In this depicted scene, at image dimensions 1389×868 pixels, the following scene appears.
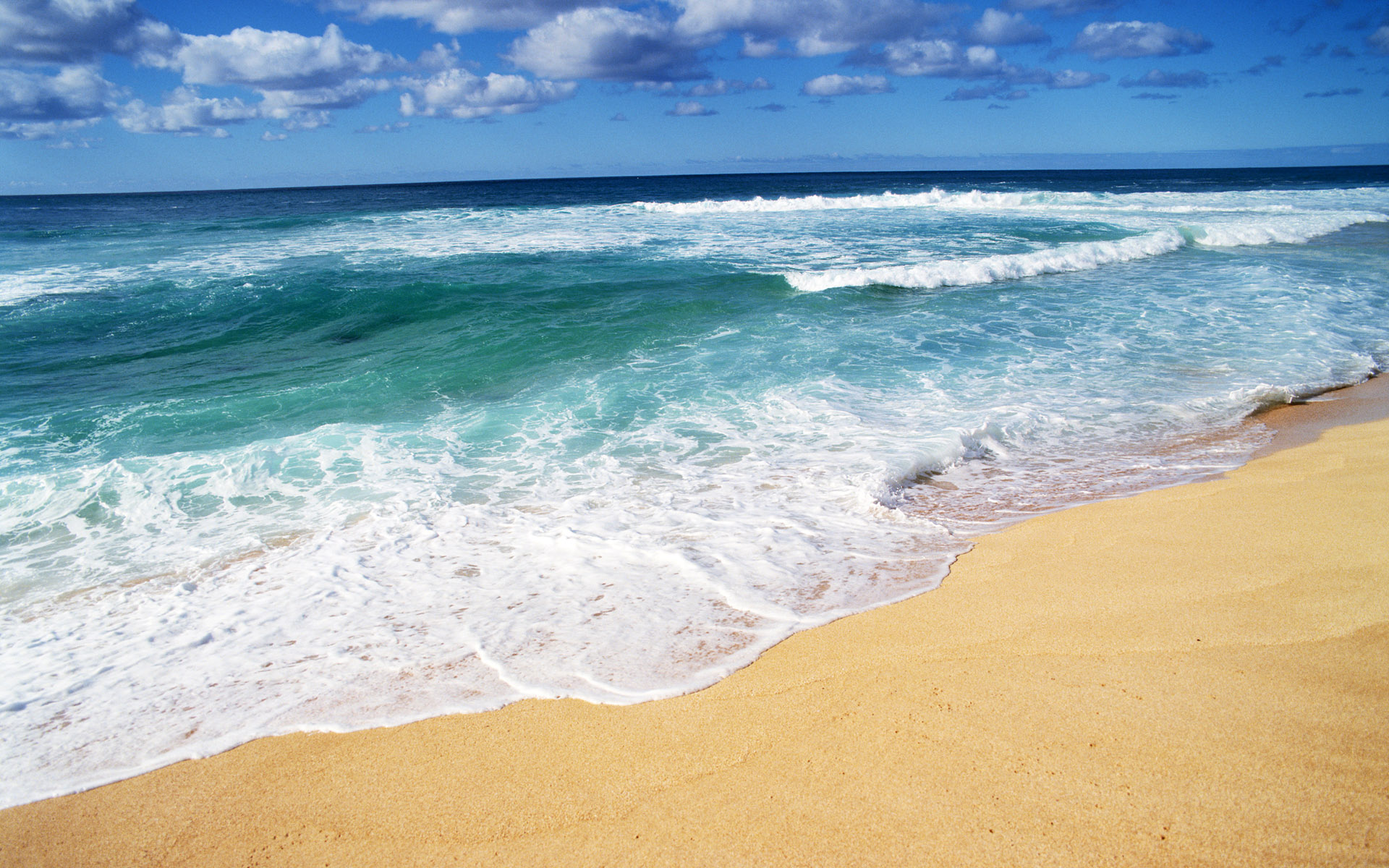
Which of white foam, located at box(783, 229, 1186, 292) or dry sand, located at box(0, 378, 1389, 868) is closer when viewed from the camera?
dry sand, located at box(0, 378, 1389, 868)

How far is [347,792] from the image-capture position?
2570mm

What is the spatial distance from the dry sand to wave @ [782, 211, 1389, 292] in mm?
11551

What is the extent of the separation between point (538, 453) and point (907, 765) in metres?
4.72

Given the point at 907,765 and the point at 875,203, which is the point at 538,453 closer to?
the point at 907,765

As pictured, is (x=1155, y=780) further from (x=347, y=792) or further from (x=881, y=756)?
(x=347, y=792)

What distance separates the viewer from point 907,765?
8.03ft

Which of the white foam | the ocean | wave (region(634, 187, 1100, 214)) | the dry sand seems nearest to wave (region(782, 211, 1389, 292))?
the white foam

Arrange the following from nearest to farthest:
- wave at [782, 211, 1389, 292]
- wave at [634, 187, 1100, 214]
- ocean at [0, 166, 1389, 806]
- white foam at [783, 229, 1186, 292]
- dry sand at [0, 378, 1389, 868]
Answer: dry sand at [0, 378, 1389, 868] → ocean at [0, 166, 1389, 806] → white foam at [783, 229, 1186, 292] → wave at [782, 211, 1389, 292] → wave at [634, 187, 1100, 214]

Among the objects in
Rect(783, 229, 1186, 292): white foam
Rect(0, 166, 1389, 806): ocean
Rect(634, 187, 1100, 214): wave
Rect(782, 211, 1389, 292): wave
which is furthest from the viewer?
Rect(634, 187, 1100, 214): wave

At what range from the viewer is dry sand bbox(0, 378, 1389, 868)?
7.06 ft

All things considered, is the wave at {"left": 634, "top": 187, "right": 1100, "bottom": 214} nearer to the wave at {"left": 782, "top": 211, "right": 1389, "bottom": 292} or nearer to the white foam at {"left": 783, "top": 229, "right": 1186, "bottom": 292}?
the wave at {"left": 782, "top": 211, "right": 1389, "bottom": 292}

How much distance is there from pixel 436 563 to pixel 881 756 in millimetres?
3016

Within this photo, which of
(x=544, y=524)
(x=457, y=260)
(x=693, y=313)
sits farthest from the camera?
(x=457, y=260)

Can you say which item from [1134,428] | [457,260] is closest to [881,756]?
[1134,428]
